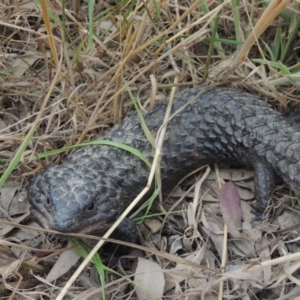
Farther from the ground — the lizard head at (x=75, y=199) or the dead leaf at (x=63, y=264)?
the lizard head at (x=75, y=199)

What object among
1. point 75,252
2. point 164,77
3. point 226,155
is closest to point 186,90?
point 164,77

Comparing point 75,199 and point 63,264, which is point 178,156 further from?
point 63,264

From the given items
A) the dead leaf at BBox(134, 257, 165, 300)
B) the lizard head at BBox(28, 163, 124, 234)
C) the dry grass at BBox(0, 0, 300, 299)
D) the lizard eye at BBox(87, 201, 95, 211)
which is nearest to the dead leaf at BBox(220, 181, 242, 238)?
the dry grass at BBox(0, 0, 300, 299)

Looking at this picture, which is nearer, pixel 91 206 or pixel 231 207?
pixel 91 206

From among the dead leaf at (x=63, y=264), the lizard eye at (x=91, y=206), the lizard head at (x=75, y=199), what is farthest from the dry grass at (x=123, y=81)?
the lizard eye at (x=91, y=206)

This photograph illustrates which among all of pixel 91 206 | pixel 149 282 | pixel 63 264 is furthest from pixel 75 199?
pixel 149 282

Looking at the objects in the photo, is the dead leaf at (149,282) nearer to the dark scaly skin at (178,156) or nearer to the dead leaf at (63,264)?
the dark scaly skin at (178,156)
